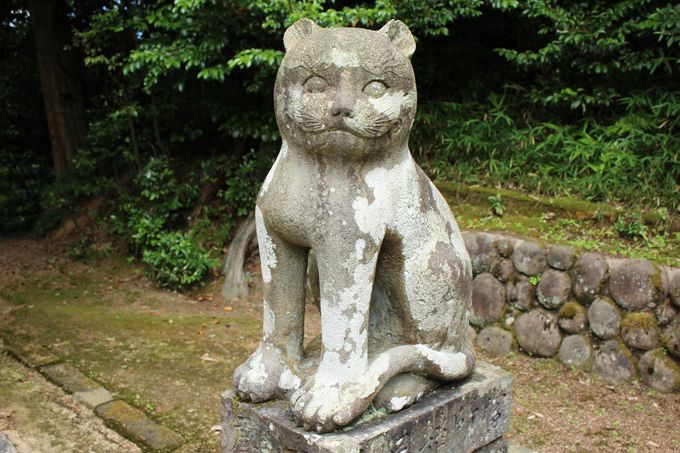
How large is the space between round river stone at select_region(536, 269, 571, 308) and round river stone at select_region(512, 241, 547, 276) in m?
0.08

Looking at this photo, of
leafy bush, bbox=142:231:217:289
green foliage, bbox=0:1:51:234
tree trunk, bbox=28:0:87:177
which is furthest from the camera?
green foliage, bbox=0:1:51:234

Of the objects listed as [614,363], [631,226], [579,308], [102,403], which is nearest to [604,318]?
[579,308]

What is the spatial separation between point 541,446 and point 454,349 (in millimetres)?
1570

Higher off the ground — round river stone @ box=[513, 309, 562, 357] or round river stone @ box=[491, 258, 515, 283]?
round river stone @ box=[491, 258, 515, 283]

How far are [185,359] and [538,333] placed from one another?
106 inches

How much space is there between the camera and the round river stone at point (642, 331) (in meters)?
4.38

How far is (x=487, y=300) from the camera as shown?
5.09m

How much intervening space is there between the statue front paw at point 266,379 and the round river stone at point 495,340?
2.90 meters

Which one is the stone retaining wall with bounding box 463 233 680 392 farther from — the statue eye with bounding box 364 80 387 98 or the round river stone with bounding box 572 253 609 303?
the statue eye with bounding box 364 80 387 98

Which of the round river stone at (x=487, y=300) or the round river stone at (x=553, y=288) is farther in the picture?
the round river stone at (x=487, y=300)

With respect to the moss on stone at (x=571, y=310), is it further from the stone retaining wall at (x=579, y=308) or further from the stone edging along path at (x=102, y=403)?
the stone edging along path at (x=102, y=403)

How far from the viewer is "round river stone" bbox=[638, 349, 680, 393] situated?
427 centimetres

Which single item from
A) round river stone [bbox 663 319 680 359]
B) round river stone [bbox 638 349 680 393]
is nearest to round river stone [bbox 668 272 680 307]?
round river stone [bbox 663 319 680 359]

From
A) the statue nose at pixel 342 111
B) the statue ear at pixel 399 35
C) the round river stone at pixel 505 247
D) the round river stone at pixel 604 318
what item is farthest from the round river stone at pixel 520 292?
the statue nose at pixel 342 111
